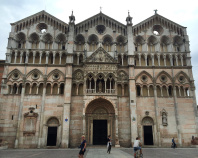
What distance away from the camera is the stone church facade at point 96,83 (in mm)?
26547

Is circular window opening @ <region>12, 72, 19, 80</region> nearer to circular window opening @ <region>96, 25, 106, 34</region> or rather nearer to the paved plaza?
the paved plaza

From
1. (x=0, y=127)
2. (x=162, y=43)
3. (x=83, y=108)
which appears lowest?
(x=0, y=127)

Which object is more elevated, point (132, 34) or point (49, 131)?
point (132, 34)

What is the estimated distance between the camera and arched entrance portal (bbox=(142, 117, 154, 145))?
26.9 m

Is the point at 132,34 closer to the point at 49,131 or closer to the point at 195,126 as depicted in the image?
the point at 195,126

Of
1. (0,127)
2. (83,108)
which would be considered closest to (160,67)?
(83,108)

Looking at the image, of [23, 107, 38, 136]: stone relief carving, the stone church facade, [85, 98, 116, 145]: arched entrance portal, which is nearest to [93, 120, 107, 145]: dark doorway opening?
[85, 98, 116, 145]: arched entrance portal

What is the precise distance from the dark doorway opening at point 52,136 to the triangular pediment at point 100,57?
1235 centimetres

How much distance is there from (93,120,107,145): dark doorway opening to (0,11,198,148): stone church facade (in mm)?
144

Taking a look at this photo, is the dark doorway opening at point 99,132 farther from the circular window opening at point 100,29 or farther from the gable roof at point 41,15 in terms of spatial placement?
the gable roof at point 41,15

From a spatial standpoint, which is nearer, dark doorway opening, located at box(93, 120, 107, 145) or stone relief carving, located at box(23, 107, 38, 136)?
stone relief carving, located at box(23, 107, 38, 136)

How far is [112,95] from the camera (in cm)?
2725

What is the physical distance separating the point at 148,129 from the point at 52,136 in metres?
15.0

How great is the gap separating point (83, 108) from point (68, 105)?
242 cm
